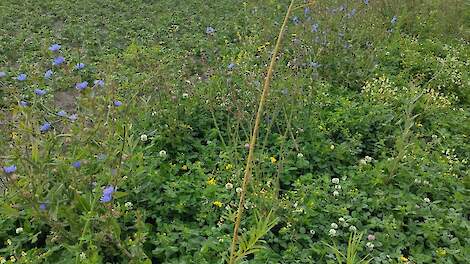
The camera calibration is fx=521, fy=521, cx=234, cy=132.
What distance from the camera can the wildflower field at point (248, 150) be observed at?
2.27 meters

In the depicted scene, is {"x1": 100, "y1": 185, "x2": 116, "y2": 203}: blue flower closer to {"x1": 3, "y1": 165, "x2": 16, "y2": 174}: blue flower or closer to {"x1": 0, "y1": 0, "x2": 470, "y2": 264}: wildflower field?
{"x1": 0, "y1": 0, "x2": 470, "y2": 264}: wildflower field

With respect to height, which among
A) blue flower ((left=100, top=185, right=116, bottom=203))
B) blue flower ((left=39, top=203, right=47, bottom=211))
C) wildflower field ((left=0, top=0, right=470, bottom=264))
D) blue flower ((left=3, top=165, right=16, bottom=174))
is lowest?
wildflower field ((left=0, top=0, right=470, bottom=264))

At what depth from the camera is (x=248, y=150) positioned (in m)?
3.06

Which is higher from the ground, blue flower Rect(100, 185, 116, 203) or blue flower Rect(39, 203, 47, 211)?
blue flower Rect(100, 185, 116, 203)

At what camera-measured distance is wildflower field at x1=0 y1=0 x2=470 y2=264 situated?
2.27 metres

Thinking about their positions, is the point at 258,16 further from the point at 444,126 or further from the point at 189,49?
the point at 444,126

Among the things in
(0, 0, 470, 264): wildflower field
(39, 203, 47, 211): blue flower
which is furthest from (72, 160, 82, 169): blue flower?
(39, 203, 47, 211): blue flower

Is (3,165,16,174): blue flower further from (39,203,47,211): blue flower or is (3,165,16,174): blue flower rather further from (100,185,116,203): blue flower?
(100,185,116,203): blue flower

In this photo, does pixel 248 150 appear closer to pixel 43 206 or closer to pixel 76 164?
pixel 76 164

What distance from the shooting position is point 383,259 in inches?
97.3

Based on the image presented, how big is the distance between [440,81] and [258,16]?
214cm

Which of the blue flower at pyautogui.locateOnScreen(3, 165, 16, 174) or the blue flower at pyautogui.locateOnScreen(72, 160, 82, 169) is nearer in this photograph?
the blue flower at pyautogui.locateOnScreen(3, 165, 16, 174)

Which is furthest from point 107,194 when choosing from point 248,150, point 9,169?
point 248,150

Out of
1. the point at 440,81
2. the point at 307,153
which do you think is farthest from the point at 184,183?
the point at 440,81
